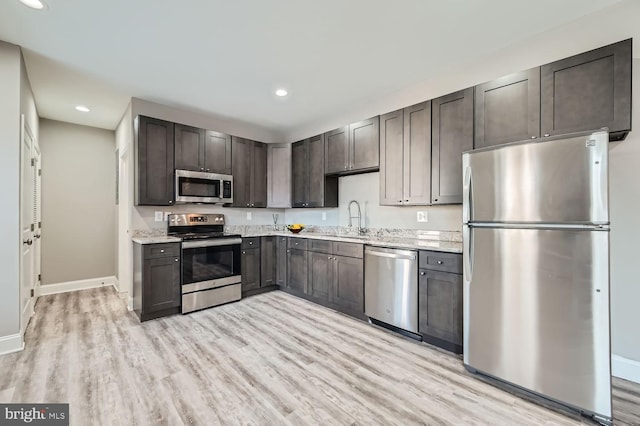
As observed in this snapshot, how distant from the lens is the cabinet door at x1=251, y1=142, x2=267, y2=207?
4.70 meters

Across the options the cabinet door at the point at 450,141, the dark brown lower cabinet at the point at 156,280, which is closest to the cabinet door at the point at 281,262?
the dark brown lower cabinet at the point at 156,280

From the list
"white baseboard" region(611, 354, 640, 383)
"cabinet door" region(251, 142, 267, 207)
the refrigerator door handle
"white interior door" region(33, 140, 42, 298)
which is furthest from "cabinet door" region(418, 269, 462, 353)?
"white interior door" region(33, 140, 42, 298)

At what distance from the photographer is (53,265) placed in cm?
443

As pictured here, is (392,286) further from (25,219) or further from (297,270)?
(25,219)

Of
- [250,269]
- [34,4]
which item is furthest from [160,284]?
[34,4]

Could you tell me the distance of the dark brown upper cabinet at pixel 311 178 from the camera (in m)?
4.23

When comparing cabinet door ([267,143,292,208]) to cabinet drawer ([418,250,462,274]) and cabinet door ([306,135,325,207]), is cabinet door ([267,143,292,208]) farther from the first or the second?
cabinet drawer ([418,250,462,274])

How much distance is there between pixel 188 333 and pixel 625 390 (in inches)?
150

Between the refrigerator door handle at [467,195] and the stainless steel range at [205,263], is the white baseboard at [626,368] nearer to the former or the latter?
the refrigerator door handle at [467,195]

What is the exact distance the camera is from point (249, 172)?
464cm

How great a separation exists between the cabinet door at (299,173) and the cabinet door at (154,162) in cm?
184

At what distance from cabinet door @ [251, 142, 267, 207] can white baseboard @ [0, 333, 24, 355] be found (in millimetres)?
3009

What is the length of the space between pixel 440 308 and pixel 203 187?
348 cm

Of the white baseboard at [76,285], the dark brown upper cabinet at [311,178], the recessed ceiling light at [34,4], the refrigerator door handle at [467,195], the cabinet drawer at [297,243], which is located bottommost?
the white baseboard at [76,285]
